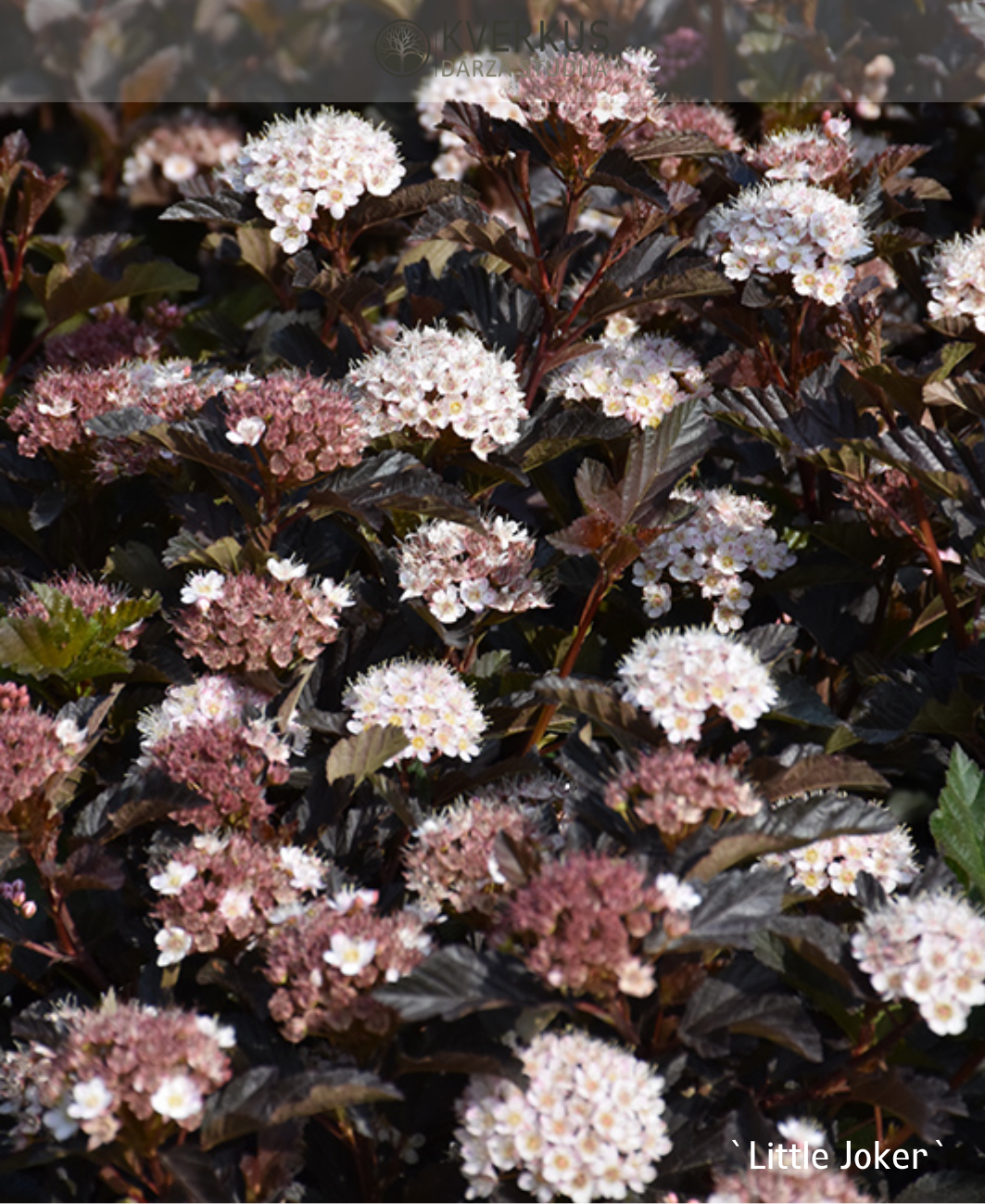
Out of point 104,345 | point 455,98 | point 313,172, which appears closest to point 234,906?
point 313,172

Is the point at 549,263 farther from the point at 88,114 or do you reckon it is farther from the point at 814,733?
the point at 88,114

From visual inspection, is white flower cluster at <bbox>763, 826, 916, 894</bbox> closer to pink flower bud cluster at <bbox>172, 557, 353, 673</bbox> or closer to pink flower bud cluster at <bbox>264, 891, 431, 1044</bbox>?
pink flower bud cluster at <bbox>264, 891, 431, 1044</bbox>

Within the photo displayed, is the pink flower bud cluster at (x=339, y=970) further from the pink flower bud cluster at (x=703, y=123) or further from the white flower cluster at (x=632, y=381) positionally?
the pink flower bud cluster at (x=703, y=123)

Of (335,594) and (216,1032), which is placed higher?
(335,594)

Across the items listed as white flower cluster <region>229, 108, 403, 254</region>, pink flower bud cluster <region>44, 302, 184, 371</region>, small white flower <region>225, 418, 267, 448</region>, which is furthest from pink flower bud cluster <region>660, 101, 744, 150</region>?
small white flower <region>225, 418, 267, 448</region>

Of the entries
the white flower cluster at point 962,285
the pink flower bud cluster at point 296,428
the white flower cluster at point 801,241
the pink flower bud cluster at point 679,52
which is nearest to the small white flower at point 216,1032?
the pink flower bud cluster at point 296,428

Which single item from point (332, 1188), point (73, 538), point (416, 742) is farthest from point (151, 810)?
point (73, 538)

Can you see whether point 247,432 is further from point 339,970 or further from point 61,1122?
point 61,1122
